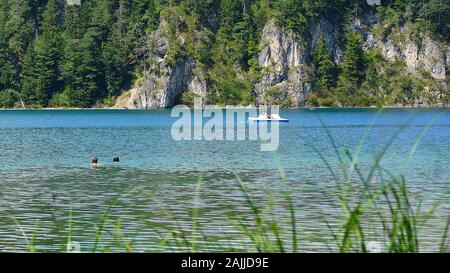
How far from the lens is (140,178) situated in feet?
130

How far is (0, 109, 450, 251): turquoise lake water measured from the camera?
19.8 m

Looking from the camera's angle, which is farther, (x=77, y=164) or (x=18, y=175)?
(x=77, y=164)

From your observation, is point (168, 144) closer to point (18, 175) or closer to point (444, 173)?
point (18, 175)

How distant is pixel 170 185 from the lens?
3556 centimetres

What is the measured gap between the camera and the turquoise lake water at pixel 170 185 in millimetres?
19781

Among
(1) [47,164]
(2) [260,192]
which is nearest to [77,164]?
(1) [47,164]

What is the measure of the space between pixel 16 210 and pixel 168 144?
42.9 m

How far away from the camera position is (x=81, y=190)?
33.6 meters

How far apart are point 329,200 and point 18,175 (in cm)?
1845
